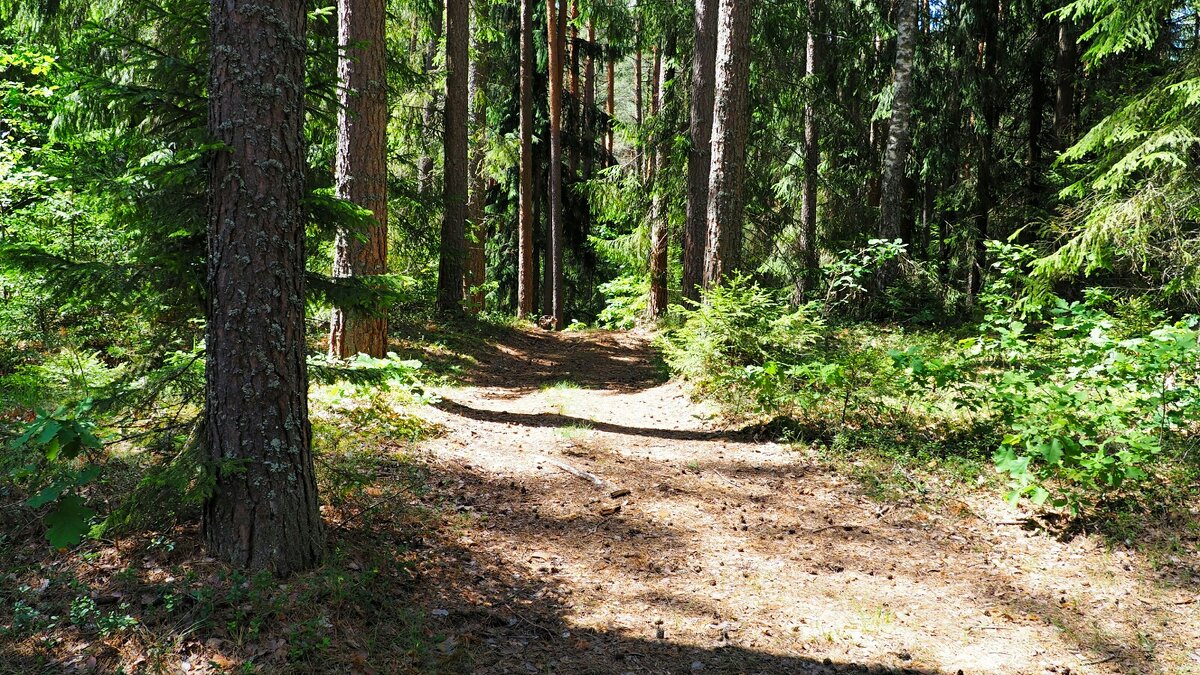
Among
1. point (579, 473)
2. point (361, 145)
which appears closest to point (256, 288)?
point (579, 473)

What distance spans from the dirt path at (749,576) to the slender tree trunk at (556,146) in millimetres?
11231

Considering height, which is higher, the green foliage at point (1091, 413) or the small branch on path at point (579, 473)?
the green foliage at point (1091, 413)

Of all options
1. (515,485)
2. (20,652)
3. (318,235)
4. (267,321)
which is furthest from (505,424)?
(20,652)

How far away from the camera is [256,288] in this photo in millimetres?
3617

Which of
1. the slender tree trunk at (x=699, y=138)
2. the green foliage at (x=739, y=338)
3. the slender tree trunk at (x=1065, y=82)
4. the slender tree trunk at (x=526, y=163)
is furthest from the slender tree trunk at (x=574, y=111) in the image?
the green foliage at (x=739, y=338)

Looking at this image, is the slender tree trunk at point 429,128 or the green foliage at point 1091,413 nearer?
the green foliage at point 1091,413

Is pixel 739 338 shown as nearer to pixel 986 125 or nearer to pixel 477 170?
pixel 986 125

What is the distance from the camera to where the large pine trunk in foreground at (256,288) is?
3596 millimetres

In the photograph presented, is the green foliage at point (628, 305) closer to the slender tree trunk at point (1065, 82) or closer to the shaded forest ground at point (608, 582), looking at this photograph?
the slender tree trunk at point (1065, 82)

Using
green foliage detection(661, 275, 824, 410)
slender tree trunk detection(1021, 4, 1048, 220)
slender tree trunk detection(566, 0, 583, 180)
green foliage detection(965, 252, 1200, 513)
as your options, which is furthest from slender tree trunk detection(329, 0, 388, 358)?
slender tree trunk detection(1021, 4, 1048, 220)

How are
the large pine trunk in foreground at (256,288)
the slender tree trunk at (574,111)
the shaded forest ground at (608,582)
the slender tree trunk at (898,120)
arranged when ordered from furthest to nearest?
1. the slender tree trunk at (574,111)
2. the slender tree trunk at (898,120)
3. the large pine trunk in foreground at (256,288)
4. the shaded forest ground at (608,582)

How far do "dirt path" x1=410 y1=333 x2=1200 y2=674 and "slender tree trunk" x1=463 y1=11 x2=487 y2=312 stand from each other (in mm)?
10510

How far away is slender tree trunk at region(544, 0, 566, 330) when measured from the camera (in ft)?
56.0

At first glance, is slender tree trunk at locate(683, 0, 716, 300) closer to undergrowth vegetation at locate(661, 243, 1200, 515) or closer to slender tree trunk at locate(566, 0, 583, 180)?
undergrowth vegetation at locate(661, 243, 1200, 515)
